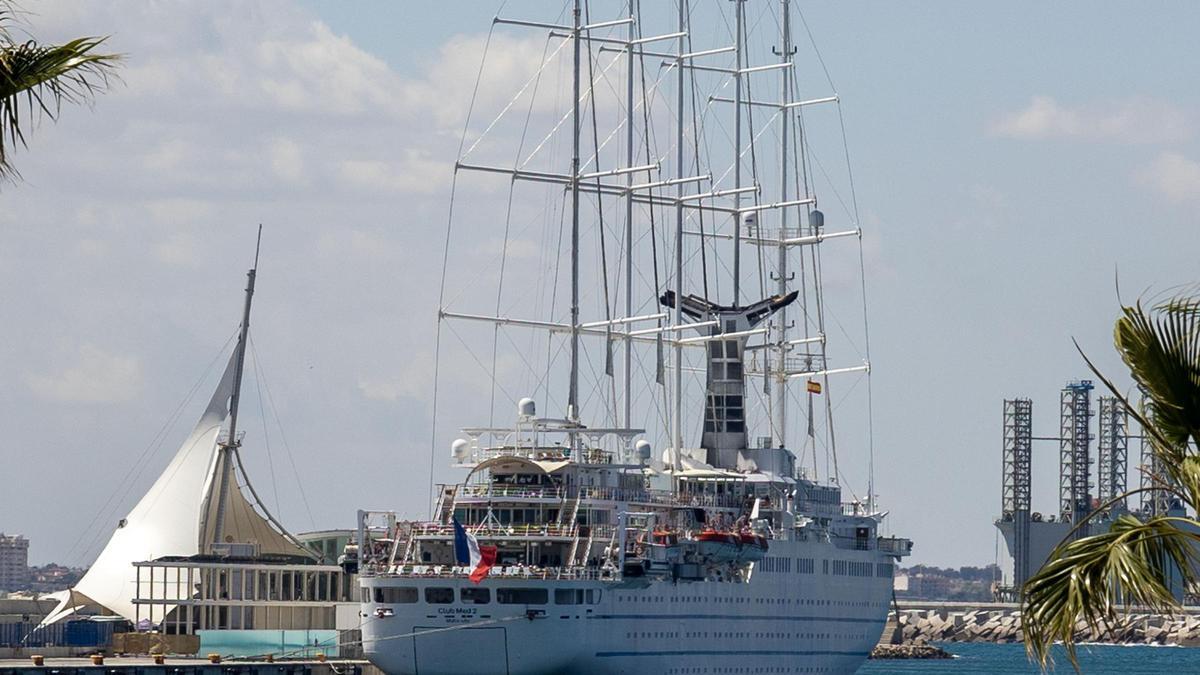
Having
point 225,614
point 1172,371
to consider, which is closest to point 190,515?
point 225,614

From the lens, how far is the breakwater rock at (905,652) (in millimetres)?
165250

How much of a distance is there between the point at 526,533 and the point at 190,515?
28.5 m

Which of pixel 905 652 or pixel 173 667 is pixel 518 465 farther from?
pixel 905 652

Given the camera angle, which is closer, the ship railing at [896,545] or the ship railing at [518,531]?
the ship railing at [518,531]

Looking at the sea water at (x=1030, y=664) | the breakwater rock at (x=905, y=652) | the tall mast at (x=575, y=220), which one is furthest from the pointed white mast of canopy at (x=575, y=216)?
the breakwater rock at (x=905, y=652)

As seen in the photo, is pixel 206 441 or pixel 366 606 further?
pixel 206 441

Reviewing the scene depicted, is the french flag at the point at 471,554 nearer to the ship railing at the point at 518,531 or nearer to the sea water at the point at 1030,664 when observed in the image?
the ship railing at the point at 518,531

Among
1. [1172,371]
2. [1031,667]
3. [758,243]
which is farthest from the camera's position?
[1031,667]

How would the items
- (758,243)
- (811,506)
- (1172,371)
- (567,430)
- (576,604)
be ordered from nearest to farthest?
(1172,371) → (576,604) → (567,430) → (811,506) → (758,243)

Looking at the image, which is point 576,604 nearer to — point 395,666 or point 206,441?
point 395,666

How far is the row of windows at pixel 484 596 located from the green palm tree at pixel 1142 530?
55436 millimetres

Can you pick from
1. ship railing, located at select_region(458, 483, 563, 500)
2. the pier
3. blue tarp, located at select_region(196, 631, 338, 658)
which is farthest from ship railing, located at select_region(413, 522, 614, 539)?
blue tarp, located at select_region(196, 631, 338, 658)

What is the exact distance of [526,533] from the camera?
7494cm

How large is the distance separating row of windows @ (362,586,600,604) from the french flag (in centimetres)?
70
